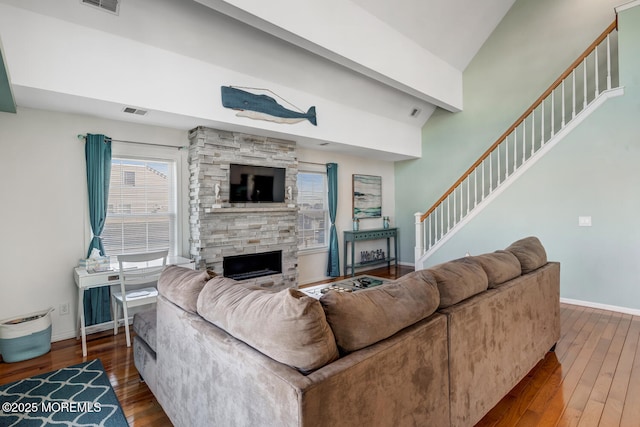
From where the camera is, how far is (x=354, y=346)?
1.27 meters

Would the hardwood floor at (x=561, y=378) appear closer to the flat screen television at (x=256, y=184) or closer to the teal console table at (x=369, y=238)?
the flat screen television at (x=256, y=184)

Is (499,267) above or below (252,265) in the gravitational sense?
above

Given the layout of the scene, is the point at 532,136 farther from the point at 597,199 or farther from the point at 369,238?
the point at 369,238

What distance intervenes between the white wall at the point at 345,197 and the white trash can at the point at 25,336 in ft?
11.2

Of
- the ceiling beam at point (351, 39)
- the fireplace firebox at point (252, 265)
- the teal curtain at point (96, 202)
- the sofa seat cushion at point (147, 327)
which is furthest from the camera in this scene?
the fireplace firebox at point (252, 265)

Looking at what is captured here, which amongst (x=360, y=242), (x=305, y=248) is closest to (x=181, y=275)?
(x=305, y=248)

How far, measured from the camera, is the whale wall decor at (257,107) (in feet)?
12.7

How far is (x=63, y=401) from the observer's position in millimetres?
2279

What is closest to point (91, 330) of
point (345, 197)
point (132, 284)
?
point (132, 284)

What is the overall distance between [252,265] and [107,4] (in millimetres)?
3401

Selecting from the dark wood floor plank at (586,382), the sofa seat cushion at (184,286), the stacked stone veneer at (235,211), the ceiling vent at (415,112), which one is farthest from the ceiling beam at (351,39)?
the dark wood floor plank at (586,382)

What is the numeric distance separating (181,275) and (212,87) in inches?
102

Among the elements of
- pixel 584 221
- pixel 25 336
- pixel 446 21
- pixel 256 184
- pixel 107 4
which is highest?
pixel 446 21

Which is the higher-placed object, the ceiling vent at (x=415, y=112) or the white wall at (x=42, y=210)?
the ceiling vent at (x=415, y=112)
